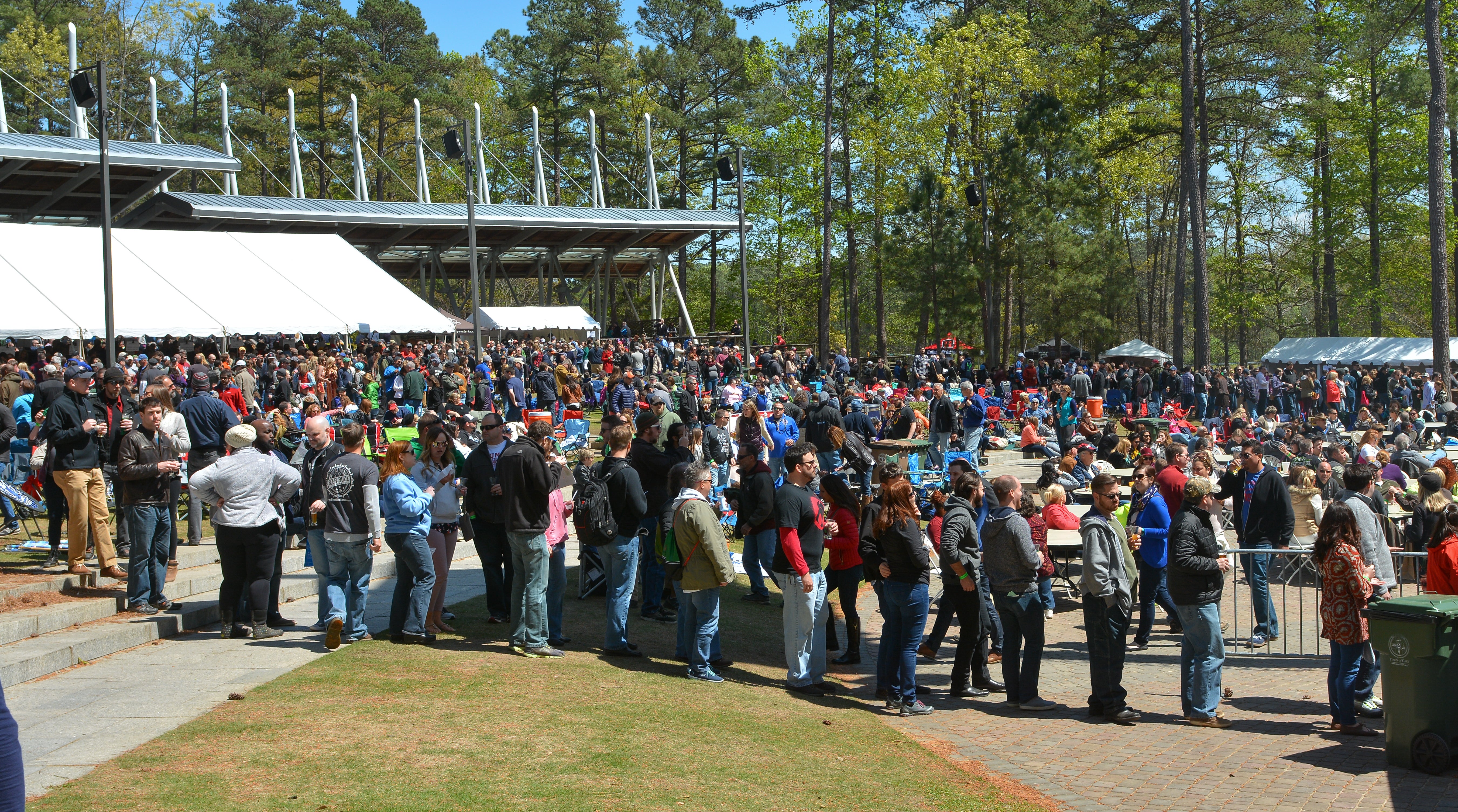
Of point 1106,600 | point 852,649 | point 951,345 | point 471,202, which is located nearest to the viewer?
point 1106,600

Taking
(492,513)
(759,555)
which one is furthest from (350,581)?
(759,555)

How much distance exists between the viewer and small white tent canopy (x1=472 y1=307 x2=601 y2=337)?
39.8 meters

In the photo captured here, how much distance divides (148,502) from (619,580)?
361 centimetres

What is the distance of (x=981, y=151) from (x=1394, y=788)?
3695 centimetres

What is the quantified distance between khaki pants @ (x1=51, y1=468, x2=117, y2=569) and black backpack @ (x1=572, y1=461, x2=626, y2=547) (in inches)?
156

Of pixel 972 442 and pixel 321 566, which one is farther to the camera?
pixel 972 442

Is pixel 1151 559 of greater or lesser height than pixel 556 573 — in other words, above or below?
below

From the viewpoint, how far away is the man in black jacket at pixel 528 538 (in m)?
7.82

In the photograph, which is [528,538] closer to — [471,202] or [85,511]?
[85,511]

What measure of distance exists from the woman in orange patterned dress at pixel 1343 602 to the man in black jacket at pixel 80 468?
9124 mm

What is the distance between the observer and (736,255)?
67188mm

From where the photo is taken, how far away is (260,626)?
8.01m

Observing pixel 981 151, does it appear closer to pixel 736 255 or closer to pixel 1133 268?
pixel 1133 268

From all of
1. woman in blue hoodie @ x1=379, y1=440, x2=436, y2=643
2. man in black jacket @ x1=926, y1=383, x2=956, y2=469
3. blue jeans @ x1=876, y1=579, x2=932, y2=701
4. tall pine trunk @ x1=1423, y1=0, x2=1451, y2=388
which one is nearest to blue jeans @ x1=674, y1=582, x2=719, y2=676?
blue jeans @ x1=876, y1=579, x2=932, y2=701
